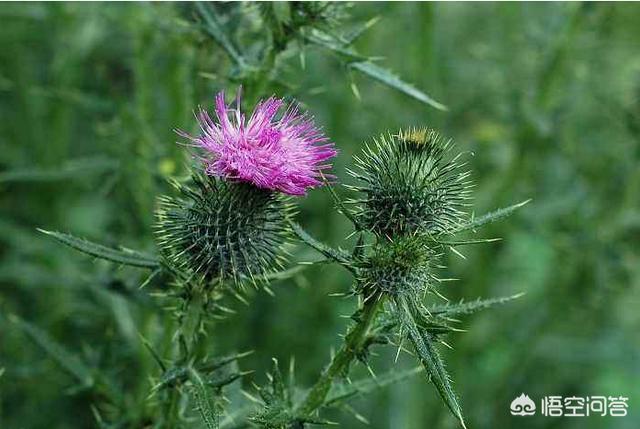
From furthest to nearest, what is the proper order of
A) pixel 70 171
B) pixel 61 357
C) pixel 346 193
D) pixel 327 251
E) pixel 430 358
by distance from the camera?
pixel 346 193 → pixel 70 171 → pixel 61 357 → pixel 327 251 → pixel 430 358

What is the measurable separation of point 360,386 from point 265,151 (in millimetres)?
851

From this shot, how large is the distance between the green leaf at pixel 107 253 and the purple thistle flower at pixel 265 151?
36 centimetres

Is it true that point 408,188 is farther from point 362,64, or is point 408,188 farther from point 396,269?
point 362,64

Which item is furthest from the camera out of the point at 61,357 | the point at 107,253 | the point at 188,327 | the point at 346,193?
the point at 346,193

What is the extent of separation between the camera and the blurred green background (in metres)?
4.84

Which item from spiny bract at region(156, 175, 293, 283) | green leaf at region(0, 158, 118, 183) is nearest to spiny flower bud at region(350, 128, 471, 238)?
spiny bract at region(156, 175, 293, 283)

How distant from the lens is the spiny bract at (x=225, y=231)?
2941 millimetres

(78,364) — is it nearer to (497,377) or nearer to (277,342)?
(277,342)

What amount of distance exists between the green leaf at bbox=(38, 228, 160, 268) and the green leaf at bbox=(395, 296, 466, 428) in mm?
836

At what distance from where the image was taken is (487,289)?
19.1 ft

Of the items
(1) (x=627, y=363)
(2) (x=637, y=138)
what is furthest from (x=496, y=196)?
(1) (x=627, y=363)

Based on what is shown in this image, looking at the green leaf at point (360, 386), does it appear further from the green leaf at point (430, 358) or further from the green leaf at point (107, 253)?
the green leaf at point (107, 253)

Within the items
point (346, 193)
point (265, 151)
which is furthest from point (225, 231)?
point (346, 193)

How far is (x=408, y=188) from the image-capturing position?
278 centimetres
